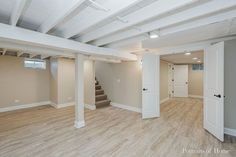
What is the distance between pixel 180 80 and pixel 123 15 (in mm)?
7201

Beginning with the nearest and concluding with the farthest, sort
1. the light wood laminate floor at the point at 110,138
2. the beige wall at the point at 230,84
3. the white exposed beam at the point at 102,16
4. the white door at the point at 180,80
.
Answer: the white exposed beam at the point at 102,16 → the light wood laminate floor at the point at 110,138 → the beige wall at the point at 230,84 → the white door at the point at 180,80

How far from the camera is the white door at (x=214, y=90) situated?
2.74 meters

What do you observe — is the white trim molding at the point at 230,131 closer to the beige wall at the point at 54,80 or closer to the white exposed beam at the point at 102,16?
the white exposed beam at the point at 102,16

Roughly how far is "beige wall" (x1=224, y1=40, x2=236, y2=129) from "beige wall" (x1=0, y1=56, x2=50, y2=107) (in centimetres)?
668

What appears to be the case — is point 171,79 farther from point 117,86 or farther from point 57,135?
point 57,135

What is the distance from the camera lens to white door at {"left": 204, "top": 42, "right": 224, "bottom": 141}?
2.74 meters

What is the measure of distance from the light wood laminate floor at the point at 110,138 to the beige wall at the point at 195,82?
409 centimetres

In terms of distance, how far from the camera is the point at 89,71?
558cm

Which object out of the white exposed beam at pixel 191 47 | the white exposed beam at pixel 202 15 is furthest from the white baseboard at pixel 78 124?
the white exposed beam at pixel 191 47

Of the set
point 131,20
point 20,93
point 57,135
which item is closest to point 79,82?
point 57,135

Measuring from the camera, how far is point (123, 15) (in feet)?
6.44

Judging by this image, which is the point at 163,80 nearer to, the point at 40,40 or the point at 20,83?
the point at 40,40

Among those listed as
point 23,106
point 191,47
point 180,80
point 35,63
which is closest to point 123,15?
point 191,47

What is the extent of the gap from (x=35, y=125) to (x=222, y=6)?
15.5 ft
